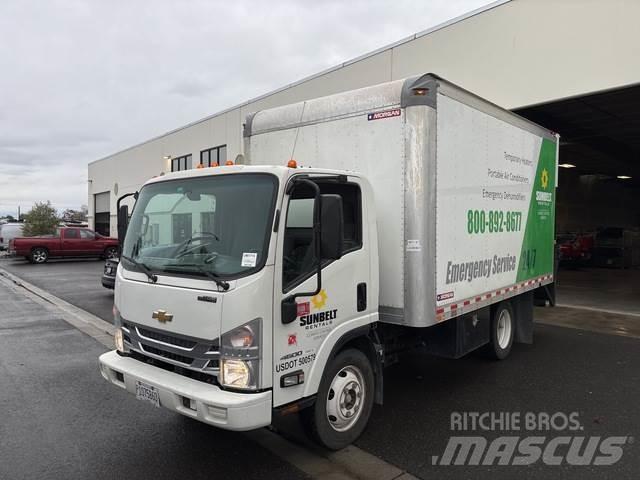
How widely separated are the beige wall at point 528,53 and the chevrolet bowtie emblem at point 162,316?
9.74 meters

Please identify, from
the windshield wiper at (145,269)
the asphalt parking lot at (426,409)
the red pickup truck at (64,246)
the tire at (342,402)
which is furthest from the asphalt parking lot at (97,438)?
the red pickup truck at (64,246)

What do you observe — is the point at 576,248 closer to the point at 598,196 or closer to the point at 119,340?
the point at 598,196

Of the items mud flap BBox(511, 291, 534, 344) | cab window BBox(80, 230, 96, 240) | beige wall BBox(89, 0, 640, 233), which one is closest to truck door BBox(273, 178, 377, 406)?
mud flap BBox(511, 291, 534, 344)

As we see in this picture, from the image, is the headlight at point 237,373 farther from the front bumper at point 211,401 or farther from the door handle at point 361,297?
the door handle at point 361,297

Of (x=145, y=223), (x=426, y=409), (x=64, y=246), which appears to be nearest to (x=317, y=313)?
(x=145, y=223)

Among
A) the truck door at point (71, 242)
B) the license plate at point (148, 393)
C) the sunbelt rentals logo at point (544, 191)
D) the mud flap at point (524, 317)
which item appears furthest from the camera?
the truck door at point (71, 242)

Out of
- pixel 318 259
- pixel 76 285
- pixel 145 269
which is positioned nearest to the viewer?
pixel 318 259

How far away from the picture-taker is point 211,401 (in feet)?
10.2

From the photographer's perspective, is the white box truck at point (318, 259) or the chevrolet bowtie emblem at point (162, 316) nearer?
the white box truck at point (318, 259)

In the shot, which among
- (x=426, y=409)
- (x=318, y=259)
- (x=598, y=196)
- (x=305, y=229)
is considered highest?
(x=598, y=196)

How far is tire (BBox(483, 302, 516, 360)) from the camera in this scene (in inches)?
248

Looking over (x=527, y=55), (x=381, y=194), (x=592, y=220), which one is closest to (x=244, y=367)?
(x=381, y=194)

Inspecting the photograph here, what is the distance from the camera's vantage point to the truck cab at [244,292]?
319 cm

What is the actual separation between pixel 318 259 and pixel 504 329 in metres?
4.36
